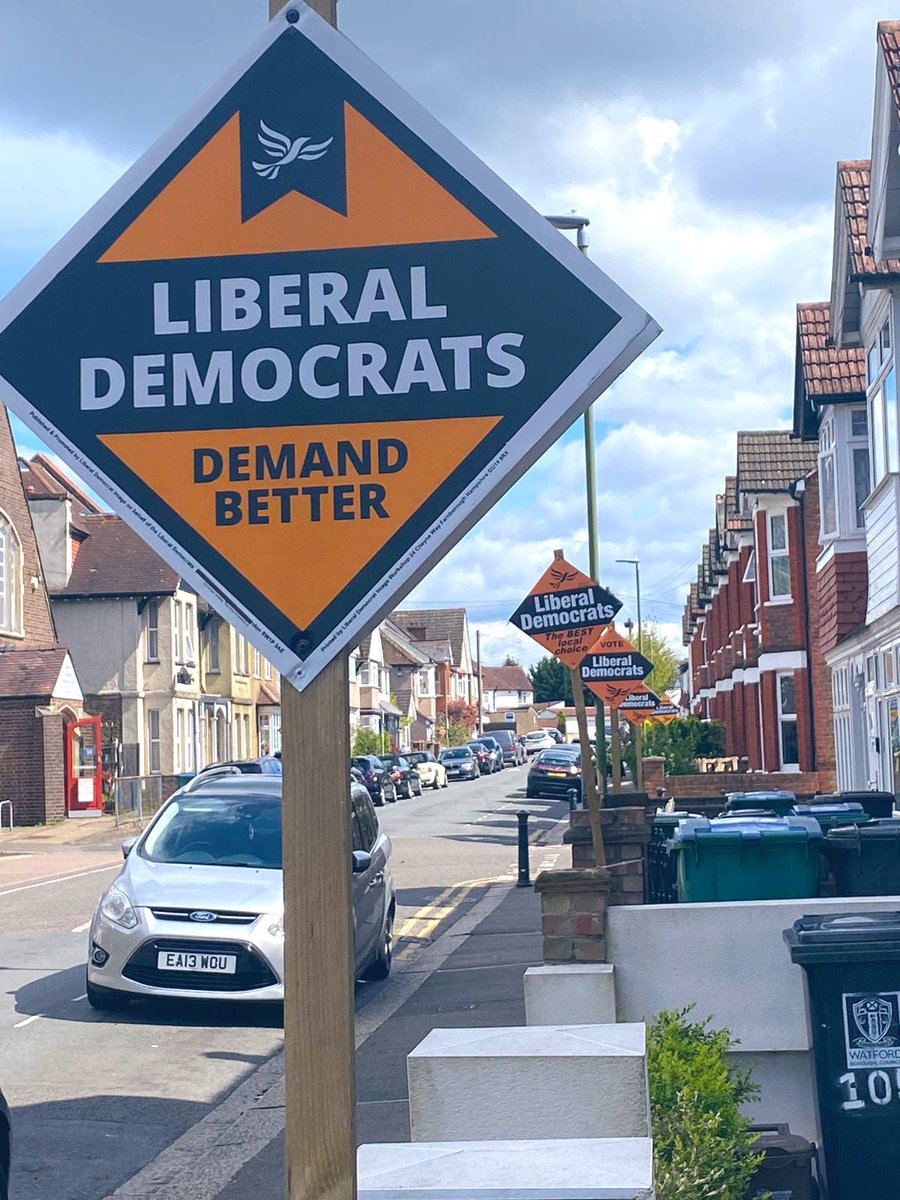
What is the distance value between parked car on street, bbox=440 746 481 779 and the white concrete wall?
58195 millimetres

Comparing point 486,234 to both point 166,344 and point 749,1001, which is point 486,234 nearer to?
point 166,344

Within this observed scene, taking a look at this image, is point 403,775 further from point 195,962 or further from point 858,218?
A: point 195,962

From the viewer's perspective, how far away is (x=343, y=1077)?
2365 mm

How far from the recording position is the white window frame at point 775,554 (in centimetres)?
3061

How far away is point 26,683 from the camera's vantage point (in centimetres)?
3697

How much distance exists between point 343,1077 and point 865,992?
10.9 ft

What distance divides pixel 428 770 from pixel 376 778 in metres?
12.0

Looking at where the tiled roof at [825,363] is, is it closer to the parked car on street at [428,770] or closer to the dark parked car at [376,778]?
the dark parked car at [376,778]

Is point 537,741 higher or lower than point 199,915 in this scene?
lower

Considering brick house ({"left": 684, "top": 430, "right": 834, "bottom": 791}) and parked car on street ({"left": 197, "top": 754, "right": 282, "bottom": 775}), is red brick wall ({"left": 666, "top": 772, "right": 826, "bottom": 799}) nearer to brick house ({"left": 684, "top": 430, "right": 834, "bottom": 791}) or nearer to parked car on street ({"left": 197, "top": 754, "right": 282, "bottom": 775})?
brick house ({"left": 684, "top": 430, "right": 834, "bottom": 791})

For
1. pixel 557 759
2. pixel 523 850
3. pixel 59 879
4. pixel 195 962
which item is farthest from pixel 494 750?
pixel 195 962

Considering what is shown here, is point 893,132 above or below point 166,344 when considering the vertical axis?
above

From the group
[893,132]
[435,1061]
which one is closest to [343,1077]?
[435,1061]

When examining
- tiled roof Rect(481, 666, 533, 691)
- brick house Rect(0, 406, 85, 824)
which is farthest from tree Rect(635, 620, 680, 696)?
tiled roof Rect(481, 666, 533, 691)
